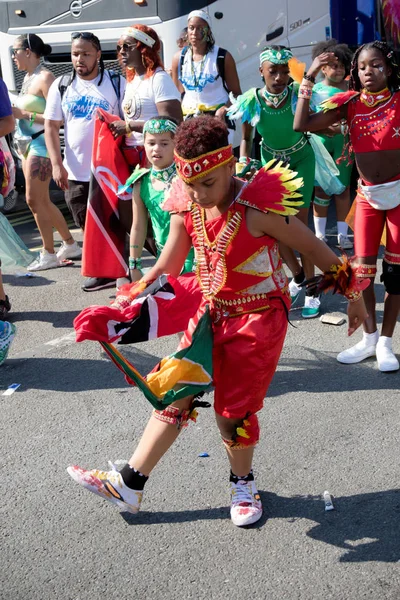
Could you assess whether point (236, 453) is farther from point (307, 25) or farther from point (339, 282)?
point (307, 25)

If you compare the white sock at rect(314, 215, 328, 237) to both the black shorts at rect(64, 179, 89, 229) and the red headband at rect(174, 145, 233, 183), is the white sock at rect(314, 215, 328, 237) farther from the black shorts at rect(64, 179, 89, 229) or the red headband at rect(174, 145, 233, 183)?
the red headband at rect(174, 145, 233, 183)

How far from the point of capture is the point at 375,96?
4.83 metres

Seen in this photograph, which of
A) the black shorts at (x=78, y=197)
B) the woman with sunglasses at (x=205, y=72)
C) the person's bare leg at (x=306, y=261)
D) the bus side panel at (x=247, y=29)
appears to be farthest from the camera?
the bus side panel at (x=247, y=29)

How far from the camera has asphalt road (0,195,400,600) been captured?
320 cm

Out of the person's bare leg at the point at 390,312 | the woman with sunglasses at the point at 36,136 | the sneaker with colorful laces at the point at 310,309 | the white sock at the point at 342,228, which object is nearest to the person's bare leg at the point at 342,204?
the white sock at the point at 342,228

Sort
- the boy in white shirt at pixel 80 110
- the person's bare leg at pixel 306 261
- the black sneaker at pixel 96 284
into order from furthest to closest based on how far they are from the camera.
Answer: the black sneaker at pixel 96 284 → the boy in white shirt at pixel 80 110 → the person's bare leg at pixel 306 261

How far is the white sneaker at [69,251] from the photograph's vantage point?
8102 millimetres

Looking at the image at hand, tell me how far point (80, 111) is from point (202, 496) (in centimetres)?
400

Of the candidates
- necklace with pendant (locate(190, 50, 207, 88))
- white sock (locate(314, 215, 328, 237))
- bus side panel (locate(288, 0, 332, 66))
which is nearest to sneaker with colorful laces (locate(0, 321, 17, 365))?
necklace with pendant (locate(190, 50, 207, 88))

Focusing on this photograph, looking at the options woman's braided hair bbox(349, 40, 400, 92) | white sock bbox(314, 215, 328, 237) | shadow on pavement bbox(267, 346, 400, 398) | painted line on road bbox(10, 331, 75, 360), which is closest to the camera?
woman's braided hair bbox(349, 40, 400, 92)

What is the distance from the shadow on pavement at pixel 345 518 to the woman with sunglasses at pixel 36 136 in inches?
182

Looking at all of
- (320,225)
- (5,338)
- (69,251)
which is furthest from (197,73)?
(5,338)

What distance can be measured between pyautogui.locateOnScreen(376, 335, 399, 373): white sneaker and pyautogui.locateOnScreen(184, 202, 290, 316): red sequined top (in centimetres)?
182

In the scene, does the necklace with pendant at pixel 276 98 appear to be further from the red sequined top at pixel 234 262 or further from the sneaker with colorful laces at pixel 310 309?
the red sequined top at pixel 234 262
